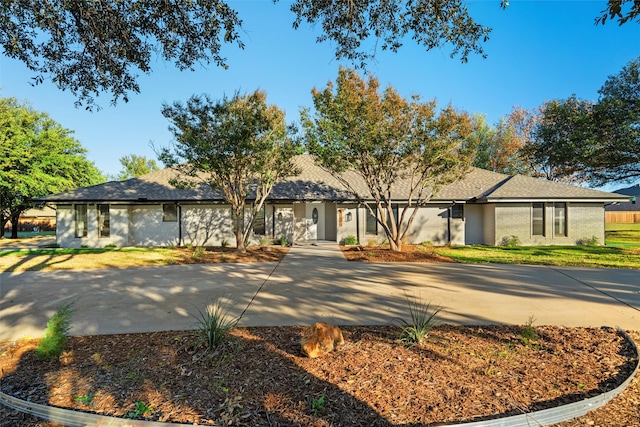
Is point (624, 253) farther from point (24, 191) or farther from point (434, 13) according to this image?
point (24, 191)

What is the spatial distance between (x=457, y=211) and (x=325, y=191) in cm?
709

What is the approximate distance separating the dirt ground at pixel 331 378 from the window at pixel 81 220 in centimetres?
1487

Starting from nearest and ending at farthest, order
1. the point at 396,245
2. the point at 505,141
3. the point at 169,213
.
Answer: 1. the point at 396,245
2. the point at 169,213
3. the point at 505,141

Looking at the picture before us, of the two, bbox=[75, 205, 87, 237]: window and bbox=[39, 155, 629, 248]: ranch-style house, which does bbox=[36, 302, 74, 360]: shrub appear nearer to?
bbox=[39, 155, 629, 248]: ranch-style house

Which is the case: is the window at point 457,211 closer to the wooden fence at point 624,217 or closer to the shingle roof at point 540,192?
the shingle roof at point 540,192

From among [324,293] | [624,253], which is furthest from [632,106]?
[324,293]

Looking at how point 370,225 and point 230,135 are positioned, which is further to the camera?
point 370,225

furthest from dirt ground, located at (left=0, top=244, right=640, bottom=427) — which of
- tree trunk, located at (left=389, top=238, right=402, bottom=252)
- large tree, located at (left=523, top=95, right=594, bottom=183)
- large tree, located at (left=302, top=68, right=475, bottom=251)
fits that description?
large tree, located at (left=523, top=95, right=594, bottom=183)

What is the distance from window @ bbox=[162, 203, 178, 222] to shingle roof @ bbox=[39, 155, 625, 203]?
55 cm

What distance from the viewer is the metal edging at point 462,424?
2.35m

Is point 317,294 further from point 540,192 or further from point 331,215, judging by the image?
point 540,192

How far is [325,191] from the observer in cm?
1759

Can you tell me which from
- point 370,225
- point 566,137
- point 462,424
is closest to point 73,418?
point 462,424

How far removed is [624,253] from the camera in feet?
41.1
